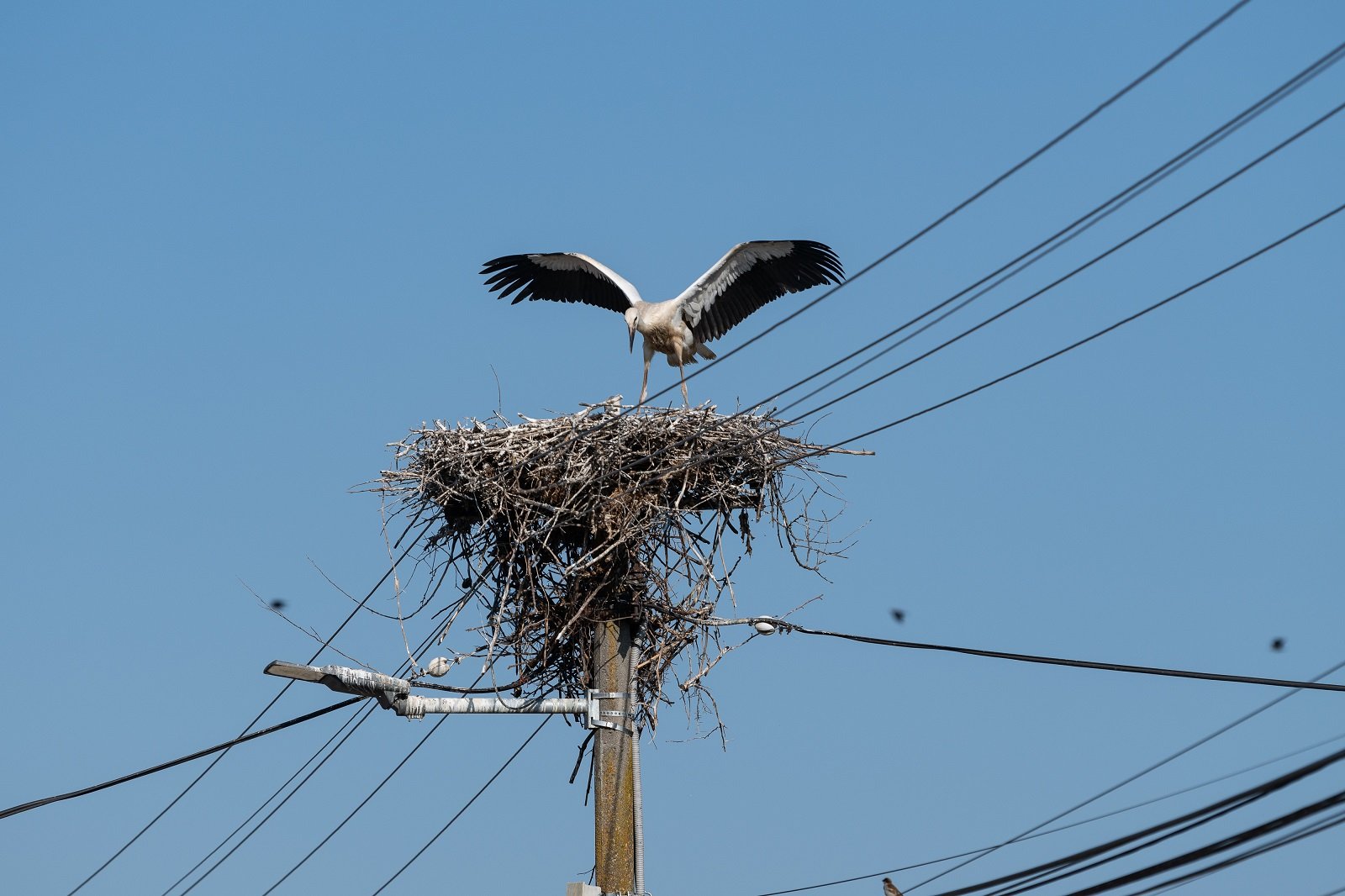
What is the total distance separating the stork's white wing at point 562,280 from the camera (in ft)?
39.6

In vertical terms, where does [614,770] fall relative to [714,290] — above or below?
below

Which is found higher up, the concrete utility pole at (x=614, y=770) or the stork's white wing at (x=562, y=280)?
the stork's white wing at (x=562, y=280)

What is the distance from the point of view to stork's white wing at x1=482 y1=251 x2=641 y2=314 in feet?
39.6

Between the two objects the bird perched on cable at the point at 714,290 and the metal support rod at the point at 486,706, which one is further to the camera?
the bird perched on cable at the point at 714,290

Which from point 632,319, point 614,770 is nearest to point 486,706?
point 614,770

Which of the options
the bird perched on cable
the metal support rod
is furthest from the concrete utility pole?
the bird perched on cable

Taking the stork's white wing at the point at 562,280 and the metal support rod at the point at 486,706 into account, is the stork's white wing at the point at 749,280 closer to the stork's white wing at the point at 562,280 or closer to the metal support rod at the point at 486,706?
the stork's white wing at the point at 562,280

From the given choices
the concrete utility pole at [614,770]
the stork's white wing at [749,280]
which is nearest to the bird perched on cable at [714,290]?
the stork's white wing at [749,280]

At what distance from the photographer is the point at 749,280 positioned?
1147 centimetres

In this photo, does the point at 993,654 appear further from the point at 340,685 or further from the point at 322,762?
the point at 322,762

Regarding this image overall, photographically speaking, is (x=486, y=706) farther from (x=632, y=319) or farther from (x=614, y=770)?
(x=632, y=319)

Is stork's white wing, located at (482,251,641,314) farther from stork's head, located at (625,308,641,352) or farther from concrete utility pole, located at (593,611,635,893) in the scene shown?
concrete utility pole, located at (593,611,635,893)

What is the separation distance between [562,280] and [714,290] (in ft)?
4.63

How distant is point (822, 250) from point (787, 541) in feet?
10.6
